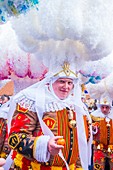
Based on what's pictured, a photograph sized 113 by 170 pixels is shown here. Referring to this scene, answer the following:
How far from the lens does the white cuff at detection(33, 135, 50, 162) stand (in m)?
3.71

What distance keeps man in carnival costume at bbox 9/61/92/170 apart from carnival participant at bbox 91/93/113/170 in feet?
10.8

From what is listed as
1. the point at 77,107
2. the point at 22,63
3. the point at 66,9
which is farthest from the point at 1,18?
the point at 22,63

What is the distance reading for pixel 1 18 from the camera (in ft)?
7.14

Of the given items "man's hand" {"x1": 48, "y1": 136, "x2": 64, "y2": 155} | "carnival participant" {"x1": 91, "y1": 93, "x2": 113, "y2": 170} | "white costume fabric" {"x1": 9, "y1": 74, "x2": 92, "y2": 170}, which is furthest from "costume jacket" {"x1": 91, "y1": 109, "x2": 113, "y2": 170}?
"man's hand" {"x1": 48, "y1": 136, "x2": 64, "y2": 155}

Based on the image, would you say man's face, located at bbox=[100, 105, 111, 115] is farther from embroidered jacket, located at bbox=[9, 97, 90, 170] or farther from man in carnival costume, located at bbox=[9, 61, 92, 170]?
embroidered jacket, located at bbox=[9, 97, 90, 170]

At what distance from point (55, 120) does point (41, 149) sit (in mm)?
488

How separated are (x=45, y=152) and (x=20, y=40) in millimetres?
1047

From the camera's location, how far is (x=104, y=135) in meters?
7.74

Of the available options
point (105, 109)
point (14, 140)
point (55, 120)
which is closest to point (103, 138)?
point (105, 109)

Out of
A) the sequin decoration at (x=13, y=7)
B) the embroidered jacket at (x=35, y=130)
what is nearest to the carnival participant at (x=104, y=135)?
the embroidered jacket at (x=35, y=130)

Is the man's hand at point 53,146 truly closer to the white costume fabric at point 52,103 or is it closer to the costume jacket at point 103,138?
the white costume fabric at point 52,103

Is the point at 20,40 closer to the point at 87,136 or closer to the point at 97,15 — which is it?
the point at 97,15

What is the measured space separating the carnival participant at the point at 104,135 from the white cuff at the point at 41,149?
383 cm

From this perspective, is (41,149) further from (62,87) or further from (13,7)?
(13,7)
